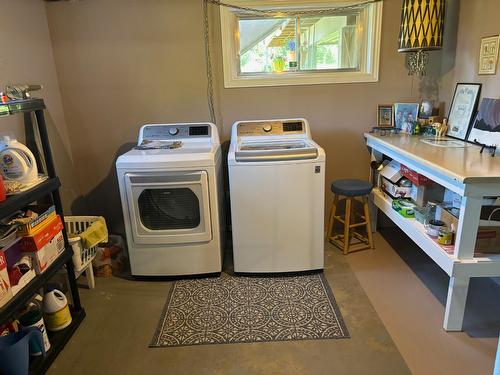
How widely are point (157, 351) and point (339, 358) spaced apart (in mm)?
954

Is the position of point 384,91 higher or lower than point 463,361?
higher

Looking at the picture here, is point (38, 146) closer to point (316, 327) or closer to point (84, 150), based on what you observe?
point (84, 150)

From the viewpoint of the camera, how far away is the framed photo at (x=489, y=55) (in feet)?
7.38

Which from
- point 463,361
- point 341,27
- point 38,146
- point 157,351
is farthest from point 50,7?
point 463,361

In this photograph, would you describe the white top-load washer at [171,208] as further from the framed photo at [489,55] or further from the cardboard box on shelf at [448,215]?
the framed photo at [489,55]

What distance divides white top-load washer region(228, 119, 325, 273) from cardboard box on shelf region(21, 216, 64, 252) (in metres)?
1.04

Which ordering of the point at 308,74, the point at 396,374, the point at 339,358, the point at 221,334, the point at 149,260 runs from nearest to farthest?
the point at 396,374 < the point at 339,358 < the point at 221,334 < the point at 149,260 < the point at 308,74

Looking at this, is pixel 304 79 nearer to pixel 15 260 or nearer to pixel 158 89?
pixel 158 89

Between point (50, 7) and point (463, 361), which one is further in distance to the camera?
point (50, 7)

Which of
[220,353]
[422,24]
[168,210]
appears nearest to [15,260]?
[168,210]

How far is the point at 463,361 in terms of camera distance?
177 cm

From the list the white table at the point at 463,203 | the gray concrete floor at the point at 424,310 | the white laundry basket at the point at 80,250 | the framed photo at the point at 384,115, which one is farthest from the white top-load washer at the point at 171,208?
the framed photo at the point at 384,115

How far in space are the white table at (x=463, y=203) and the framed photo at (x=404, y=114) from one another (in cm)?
67

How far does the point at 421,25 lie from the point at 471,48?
0.39 m
